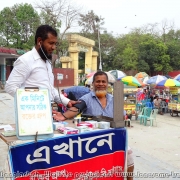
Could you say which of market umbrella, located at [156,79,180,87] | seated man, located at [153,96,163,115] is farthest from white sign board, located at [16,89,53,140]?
seated man, located at [153,96,163,115]

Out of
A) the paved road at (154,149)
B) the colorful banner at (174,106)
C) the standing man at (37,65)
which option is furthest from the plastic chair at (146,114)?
the standing man at (37,65)

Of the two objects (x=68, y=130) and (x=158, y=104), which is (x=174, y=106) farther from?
(x=68, y=130)

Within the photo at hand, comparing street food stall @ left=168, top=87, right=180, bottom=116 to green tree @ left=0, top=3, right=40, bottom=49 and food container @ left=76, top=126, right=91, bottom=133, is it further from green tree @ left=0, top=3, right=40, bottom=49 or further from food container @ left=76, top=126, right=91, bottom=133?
green tree @ left=0, top=3, right=40, bottom=49

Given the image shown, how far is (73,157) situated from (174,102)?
11520 mm

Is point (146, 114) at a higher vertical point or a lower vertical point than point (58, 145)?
lower

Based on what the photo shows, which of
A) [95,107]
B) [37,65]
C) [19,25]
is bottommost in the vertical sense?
[95,107]

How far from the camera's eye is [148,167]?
4223 millimetres

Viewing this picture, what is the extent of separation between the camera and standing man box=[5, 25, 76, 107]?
7.83 ft

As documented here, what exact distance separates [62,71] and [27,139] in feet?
77.4

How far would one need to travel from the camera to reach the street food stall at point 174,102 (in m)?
12.4

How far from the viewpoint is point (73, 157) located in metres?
2.08

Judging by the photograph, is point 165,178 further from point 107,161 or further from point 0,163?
point 0,163

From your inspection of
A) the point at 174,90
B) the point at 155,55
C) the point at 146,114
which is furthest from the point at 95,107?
the point at 155,55

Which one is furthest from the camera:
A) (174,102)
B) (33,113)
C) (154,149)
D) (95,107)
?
(174,102)
